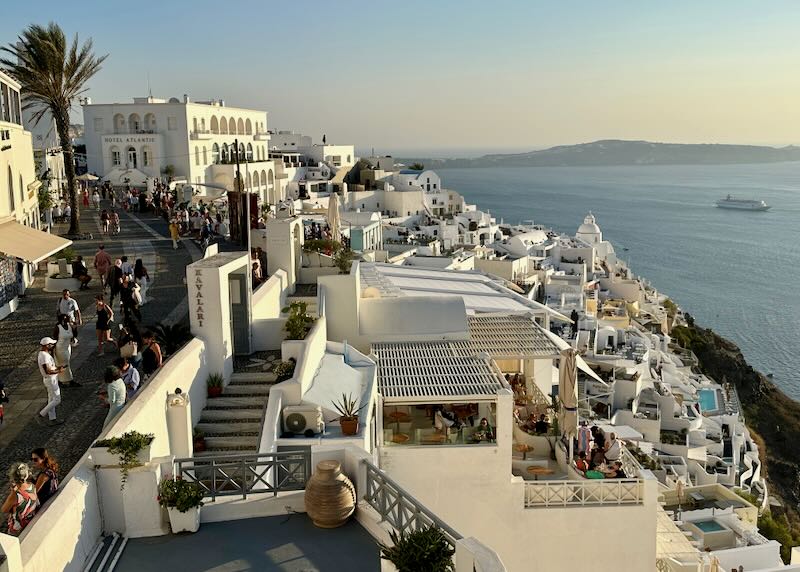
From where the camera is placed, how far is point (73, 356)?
39.2 feet

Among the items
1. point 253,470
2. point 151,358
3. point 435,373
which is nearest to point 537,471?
point 435,373

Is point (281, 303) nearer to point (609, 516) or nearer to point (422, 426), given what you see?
point (422, 426)

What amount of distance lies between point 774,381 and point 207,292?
55628mm

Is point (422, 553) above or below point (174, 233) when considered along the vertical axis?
below

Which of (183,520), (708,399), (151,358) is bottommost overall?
(708,399)

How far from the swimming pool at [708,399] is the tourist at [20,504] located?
3772cm

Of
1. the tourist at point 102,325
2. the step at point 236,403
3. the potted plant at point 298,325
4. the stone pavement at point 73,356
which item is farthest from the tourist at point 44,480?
the potted plant at point 298,325

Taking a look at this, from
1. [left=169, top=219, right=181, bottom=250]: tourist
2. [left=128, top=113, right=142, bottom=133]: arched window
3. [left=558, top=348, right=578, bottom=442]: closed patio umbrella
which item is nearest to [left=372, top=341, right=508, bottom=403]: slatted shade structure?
[left=558, top=348, right=578, bottom=442]: closed patio umbrella

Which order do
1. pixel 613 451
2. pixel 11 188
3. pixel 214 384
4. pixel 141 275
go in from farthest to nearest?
pixel 11 188
pixel 141 275
pixel 613 451
pixel 214 384

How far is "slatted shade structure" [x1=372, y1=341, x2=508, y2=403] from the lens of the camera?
12289 millimetres

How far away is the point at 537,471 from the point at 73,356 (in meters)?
8.29

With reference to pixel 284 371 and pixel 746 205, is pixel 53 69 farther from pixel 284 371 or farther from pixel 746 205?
pixel 746 205

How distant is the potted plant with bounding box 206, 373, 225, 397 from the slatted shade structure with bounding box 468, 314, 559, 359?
5.61 m

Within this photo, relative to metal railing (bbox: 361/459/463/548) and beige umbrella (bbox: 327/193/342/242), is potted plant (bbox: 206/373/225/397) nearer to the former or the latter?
metal railing (bbox: 361/459/463/548)
